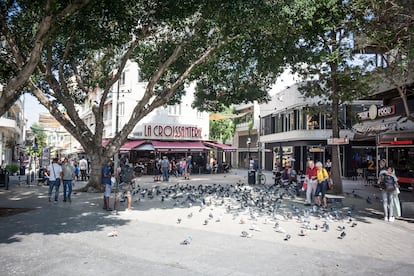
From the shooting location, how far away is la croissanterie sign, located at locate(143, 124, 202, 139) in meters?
29.7

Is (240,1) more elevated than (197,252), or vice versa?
(240,1)

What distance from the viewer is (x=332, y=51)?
580 inches

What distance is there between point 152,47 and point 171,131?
13.7 metres

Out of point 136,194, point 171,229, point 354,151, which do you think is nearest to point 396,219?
point 171,229

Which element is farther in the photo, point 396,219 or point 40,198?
point 40,198

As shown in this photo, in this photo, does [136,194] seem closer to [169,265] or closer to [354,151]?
[169,265]

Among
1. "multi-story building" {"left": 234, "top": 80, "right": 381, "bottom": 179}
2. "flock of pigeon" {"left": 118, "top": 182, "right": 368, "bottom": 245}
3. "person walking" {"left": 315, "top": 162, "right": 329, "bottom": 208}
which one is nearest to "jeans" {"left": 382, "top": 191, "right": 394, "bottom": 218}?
"flock of pigeon" {"left": 118, "top": 182, "right": 368, "bottom": 245}

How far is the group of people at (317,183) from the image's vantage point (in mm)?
11531

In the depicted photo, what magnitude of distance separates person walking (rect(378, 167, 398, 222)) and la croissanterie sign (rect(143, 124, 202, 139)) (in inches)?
875

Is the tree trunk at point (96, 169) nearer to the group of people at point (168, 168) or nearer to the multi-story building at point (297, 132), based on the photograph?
the group of people at point (168, 168)

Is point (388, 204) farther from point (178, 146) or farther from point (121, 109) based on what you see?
point (121, 109)

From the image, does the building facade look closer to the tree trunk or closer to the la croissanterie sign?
the la croissanterie sign

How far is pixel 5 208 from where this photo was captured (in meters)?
10.8

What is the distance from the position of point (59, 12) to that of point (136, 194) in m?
8.70
